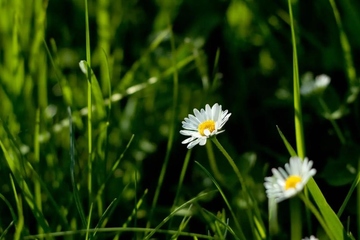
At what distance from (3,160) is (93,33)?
2.66ft

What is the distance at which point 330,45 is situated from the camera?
1625mm

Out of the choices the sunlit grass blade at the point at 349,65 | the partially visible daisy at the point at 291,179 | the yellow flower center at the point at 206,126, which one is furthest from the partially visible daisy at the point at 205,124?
the sunlit grass blade at the point at 349,65

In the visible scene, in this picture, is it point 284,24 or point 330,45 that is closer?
point 330,45

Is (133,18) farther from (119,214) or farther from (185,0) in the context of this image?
(119,214)

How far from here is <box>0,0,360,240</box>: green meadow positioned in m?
1.23

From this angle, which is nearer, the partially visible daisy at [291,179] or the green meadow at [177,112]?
the partially visible daisy at [291,179]

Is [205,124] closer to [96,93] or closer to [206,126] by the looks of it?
[206,126]

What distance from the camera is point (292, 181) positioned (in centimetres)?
81

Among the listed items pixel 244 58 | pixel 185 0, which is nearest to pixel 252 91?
pixel 244 58

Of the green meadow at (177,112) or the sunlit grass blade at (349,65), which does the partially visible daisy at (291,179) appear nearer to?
the green meadow at (177,112)

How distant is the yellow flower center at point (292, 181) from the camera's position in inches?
31.8

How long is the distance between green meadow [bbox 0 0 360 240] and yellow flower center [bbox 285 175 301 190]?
228mm

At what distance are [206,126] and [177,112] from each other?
20.2 inches

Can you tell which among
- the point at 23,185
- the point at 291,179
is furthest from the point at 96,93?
the point at 291,179
